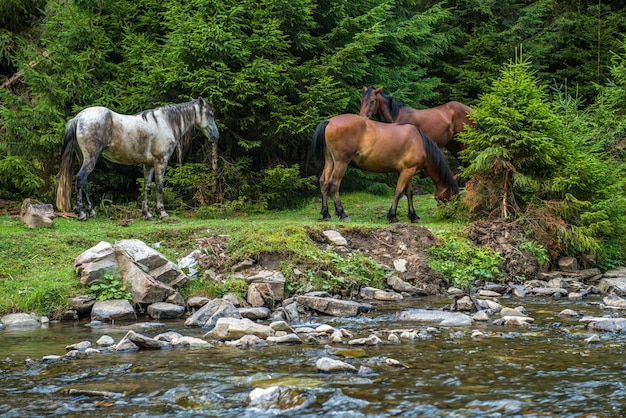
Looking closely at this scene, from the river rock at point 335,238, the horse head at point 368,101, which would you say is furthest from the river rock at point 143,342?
the horse head at point 368,101

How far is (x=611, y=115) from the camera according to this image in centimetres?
1434

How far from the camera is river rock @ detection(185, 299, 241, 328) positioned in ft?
24.9

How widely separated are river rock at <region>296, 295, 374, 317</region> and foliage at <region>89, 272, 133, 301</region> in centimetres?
234

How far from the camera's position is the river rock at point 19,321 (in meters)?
7.69

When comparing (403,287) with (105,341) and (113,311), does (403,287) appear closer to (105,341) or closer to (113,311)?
(113,311)

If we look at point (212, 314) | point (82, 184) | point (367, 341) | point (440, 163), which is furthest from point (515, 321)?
point (82, 184)

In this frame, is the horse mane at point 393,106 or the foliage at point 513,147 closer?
the foliage at point 513,147

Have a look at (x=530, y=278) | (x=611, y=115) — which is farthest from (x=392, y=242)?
(x=611, y=115)

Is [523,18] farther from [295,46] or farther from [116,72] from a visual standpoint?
[116,72]

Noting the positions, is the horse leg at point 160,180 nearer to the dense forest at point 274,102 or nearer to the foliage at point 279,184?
the dense forest at point 274,102

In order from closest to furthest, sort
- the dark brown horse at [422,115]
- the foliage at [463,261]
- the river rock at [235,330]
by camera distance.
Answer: the river rock at [235,330]
the foliage at [463,261]
the dark brown horse at [422,115]

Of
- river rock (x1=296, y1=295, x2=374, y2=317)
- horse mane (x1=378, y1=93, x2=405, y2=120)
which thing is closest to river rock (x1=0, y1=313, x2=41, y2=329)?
river rock (x1=296, y1=295, x2=374, y2=317)

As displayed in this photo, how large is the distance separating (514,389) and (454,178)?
8622 millimetres

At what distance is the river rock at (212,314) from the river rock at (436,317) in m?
2.03
